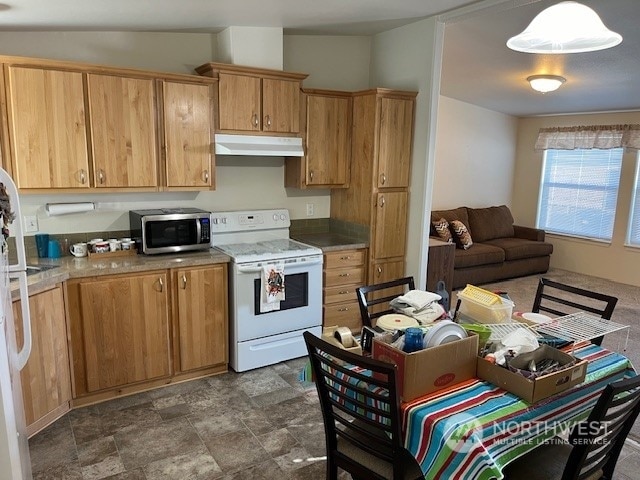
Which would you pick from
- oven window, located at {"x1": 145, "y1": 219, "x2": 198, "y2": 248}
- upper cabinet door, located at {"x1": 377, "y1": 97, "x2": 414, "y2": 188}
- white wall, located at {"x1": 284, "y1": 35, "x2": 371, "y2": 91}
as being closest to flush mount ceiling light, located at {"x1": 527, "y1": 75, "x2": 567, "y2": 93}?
upper cabinet door, located at {"x1": 377, "y1": 97, "x2": 414, "y2": 188}

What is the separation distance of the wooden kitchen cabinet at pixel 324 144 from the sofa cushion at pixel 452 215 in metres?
2.38

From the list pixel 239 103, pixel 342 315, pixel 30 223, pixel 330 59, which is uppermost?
pixel 330 59

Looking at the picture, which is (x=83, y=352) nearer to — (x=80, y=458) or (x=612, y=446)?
(x=80, y=458)

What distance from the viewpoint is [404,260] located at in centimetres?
412

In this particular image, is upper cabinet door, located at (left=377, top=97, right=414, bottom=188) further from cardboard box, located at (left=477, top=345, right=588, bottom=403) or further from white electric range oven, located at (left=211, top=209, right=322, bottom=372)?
cardboard box, located at (left=477, top=345, right=588, bottom=403)

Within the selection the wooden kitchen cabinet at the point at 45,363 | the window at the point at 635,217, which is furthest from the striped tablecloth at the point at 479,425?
the window at the point at 635,217

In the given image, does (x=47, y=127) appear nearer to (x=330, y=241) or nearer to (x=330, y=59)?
(x=330, y=241)

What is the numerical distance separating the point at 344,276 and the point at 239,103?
158cm

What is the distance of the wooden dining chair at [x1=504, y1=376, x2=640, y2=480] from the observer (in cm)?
144

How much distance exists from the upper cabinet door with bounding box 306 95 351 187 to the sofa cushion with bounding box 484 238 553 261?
323 cm

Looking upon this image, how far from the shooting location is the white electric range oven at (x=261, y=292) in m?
3.31

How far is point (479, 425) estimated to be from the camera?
4.72 ft

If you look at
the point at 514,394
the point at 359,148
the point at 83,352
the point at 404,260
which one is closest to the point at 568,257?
the point at 404,260

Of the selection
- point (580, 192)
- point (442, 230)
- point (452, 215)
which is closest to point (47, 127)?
point (442, 230)
